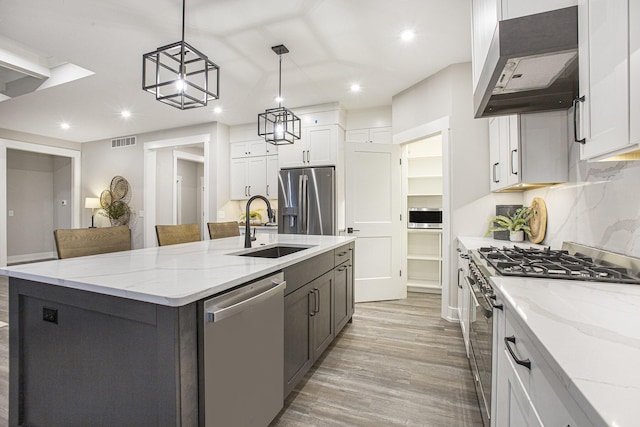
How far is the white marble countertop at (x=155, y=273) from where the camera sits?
42.4 inches

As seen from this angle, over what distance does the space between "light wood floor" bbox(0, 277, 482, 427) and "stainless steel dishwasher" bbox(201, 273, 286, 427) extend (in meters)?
0.40

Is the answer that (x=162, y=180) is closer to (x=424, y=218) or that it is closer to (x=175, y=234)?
(x=175, y=234)

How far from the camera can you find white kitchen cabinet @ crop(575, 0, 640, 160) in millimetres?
885

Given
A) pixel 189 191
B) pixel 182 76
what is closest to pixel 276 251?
pixel 182 76

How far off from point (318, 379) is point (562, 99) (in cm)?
241

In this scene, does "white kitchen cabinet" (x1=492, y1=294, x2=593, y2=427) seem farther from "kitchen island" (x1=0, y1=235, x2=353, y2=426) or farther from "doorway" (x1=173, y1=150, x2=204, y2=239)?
"doorway" (x1=173, y1=150, x2=204, y2=239)

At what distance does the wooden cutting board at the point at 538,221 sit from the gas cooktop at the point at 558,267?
596mm

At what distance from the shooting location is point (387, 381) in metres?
2.11

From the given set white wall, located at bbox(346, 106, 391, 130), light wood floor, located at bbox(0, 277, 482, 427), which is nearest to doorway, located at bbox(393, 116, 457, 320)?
light wood floor, located at bbox(0, 277, 482, 427)

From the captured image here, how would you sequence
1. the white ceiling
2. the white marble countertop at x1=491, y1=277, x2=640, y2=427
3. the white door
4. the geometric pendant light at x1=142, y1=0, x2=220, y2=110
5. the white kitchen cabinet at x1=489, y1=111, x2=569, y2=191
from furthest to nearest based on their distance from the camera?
the white door → the white ceiling → the white kitchen cabinet at x1=489, y1=111, x2=569, y2=191 → the geometric pendant light at x1=142, y1=0, x2=220, y2=110 → the white marble countertop at x1=491, y1=277, x2=640, y2=427

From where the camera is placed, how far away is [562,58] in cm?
132

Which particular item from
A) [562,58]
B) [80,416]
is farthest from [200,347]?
[562,58]

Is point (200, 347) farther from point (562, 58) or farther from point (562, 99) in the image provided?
point (562, 99)

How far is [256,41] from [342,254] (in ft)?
7.11
